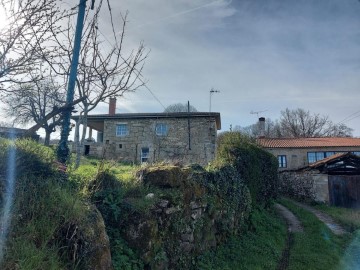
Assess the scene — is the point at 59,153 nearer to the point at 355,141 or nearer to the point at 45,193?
the point at 45,193

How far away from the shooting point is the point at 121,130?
22406 mm

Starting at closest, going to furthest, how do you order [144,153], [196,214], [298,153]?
[196,214], [144,153], [298,153]

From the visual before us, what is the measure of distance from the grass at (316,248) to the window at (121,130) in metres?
14.5

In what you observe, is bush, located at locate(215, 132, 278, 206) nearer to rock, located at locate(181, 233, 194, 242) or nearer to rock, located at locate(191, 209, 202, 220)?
rock, located at locate(191, 209, 202, 220)

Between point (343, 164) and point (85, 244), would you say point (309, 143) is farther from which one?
point (85, 244)

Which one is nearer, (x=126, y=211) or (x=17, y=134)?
(x=126, y=211)

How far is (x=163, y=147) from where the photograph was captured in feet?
71.1

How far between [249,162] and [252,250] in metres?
3.79

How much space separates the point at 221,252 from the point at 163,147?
15225 millimetres

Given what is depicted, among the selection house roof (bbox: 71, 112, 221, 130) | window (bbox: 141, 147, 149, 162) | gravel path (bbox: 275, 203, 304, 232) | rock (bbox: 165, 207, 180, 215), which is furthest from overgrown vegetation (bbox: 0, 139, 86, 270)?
window (bbox: 141, 147, 149, 162)

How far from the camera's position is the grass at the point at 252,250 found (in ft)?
20.3

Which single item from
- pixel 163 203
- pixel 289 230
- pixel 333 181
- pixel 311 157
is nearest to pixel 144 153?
pixel 333 181

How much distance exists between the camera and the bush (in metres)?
10.1

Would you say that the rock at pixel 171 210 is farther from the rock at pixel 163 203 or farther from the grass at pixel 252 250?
the grass at pixel 252 250
